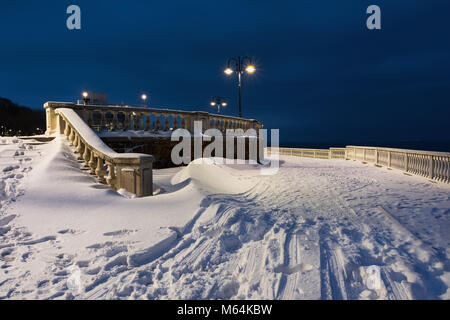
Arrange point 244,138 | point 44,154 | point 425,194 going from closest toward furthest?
point 44,154 → point 425,194 → point 244,138

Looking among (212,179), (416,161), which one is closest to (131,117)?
(212,179)

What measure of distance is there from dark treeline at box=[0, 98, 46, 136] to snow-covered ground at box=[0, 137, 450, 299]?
212ft

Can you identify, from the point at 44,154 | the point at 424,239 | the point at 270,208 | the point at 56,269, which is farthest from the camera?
the point at 44,154

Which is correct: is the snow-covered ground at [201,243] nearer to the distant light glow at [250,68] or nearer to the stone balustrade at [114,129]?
the stone balustrade at [114,129]

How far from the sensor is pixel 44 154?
7043 mm

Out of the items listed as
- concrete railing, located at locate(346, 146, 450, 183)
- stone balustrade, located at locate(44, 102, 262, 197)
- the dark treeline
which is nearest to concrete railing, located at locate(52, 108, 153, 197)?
stone balustrade, located at locate(44, 102, 262, 197)

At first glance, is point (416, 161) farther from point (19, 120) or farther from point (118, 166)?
point (19, 120)

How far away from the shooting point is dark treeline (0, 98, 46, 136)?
5928cm

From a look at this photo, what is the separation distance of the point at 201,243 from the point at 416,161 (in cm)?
1129

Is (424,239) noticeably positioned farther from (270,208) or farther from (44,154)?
(44,154)

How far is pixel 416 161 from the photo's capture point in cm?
1113
